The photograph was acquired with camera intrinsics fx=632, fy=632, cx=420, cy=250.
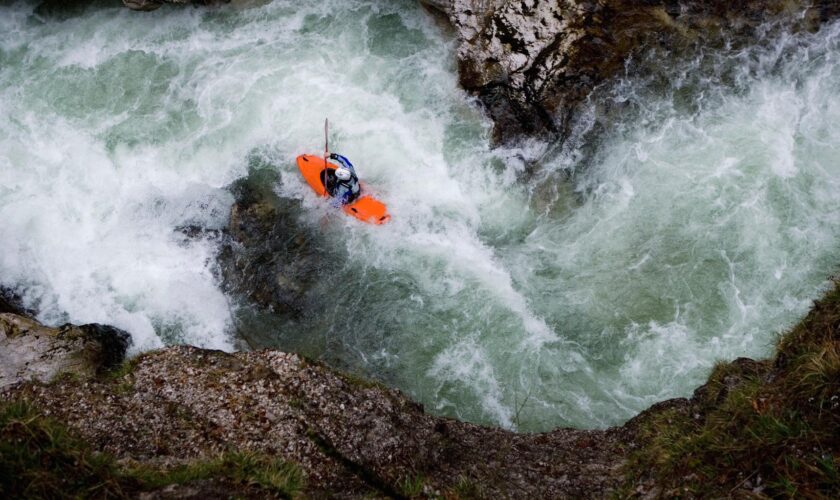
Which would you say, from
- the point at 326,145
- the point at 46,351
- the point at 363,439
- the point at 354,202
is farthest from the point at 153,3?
the point at 363,439

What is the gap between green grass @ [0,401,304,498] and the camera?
4.93 meters

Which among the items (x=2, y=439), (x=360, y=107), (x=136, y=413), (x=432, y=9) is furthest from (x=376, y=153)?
(x=2, y=439)

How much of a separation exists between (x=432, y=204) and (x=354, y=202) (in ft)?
5.15

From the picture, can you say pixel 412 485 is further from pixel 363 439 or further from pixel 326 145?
pixel 326 145

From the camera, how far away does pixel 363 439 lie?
6.81 meters

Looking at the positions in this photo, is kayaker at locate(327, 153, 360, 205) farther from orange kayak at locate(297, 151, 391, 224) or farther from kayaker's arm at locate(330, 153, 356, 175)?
orange kayak at locate(297, 151, 391, 224)

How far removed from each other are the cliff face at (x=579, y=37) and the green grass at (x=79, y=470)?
9110mm

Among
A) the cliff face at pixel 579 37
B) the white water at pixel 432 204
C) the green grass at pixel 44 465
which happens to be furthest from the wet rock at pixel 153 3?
the green grass at pixel 44 465

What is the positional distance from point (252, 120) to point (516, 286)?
6916 millimetres

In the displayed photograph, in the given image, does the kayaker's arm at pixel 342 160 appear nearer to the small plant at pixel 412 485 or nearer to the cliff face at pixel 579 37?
the cliff face at pixel 579 37

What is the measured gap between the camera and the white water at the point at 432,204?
426 inches

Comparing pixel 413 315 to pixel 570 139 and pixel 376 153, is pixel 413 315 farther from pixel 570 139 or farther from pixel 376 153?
pixel 570 139

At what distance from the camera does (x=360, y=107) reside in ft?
45.7

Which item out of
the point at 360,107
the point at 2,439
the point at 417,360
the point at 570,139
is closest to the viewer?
the point at 2,439
